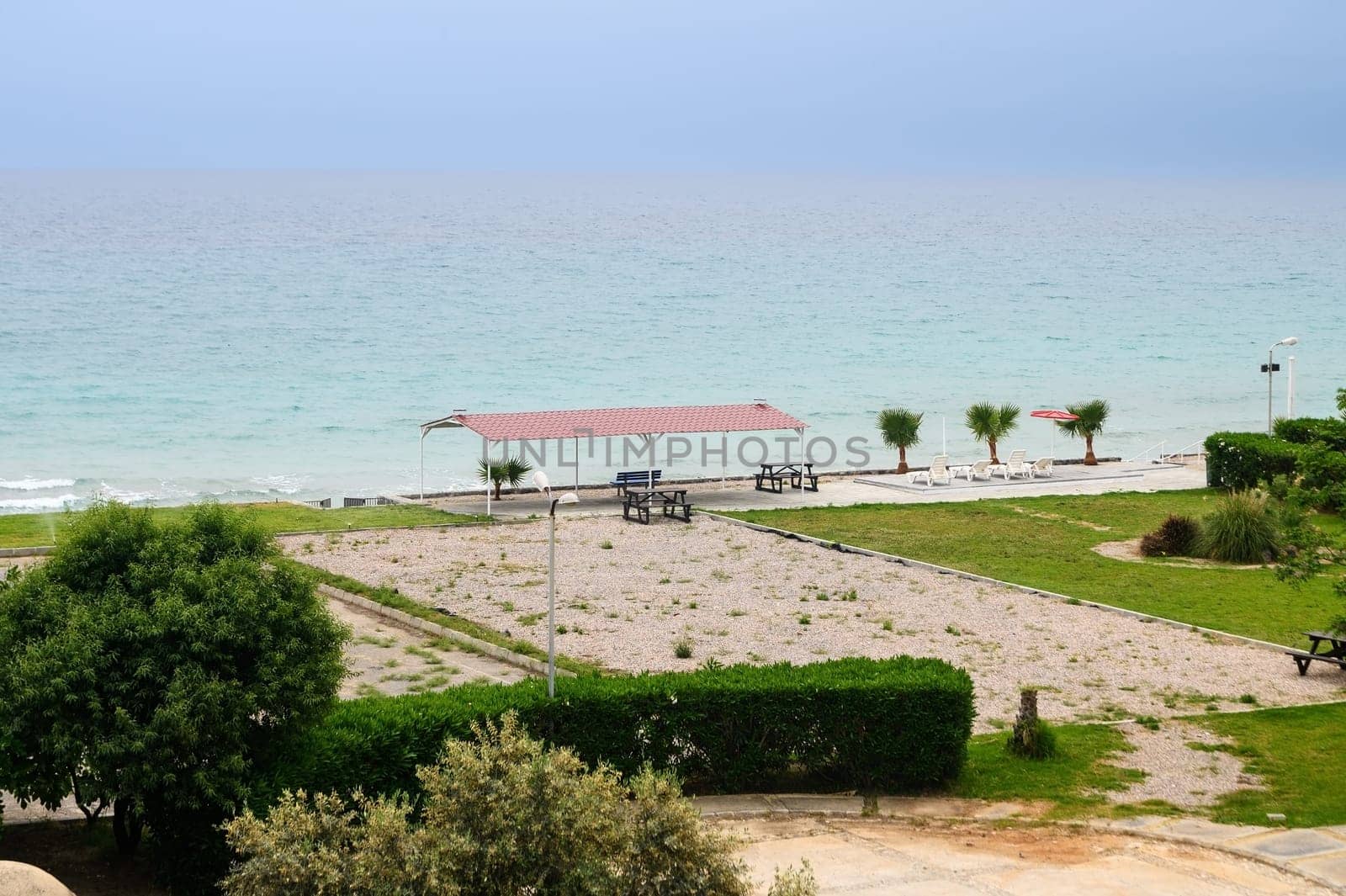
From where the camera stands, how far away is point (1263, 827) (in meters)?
13.3

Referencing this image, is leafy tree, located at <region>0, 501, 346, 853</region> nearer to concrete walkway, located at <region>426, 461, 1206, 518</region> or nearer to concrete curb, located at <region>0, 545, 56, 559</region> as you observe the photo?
concrete curb, located at <region>0, 545, 56, 559</region>

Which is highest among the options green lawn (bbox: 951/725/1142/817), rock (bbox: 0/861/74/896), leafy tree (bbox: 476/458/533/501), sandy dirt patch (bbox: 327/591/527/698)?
leafy tree (bbox: 476/458/533/501)

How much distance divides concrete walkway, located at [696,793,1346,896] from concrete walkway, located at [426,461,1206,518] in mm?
17896

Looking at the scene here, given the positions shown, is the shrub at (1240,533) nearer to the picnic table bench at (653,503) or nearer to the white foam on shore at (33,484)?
the picnic table bench at (653,503)

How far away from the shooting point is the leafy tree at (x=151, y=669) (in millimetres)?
11531

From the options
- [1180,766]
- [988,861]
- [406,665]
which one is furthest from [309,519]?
[988,861]

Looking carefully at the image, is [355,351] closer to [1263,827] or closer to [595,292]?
[595,292]

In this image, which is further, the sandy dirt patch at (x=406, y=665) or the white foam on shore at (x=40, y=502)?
the white foam on shore at (x=40, y=502)

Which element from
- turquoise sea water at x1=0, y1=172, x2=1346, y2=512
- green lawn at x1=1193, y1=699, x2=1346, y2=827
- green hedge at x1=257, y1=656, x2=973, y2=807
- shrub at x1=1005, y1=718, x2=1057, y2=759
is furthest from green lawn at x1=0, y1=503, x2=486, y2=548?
green lawn at x1=1193, y1=699, x2=1346, y2=827

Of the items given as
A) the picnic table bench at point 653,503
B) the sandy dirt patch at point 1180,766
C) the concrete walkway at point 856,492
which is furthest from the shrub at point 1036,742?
the concrete walkway at point 856,492

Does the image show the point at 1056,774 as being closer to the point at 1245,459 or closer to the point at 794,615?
the point at 794,615

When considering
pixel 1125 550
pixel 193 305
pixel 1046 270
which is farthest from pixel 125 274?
pixel 1125 550

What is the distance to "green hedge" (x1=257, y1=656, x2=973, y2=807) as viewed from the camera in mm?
13945

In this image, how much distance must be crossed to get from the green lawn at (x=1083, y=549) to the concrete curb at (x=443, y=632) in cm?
916
